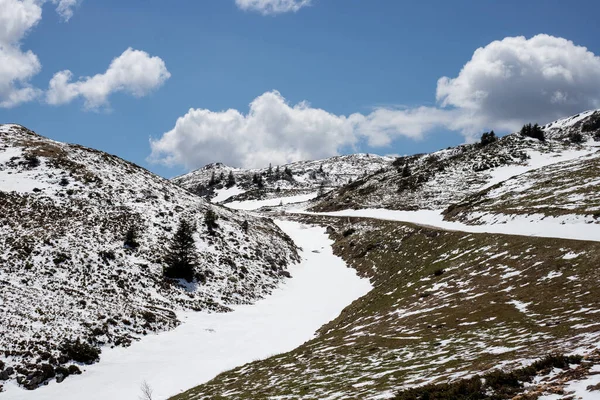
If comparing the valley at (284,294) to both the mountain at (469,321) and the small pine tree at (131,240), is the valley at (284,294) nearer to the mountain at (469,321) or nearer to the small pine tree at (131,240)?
the mountain at (469,321)

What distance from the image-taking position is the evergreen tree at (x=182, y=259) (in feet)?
130

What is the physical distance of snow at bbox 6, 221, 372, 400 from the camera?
22328mm

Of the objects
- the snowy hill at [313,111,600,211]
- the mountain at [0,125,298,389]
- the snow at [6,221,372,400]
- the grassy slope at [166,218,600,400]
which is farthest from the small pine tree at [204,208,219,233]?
the snowy hill at [313,111,600,211]

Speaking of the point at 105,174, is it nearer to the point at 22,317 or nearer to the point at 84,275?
the point at 84,275

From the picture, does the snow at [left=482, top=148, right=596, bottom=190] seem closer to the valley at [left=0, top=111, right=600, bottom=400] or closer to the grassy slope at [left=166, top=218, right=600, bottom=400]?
the valley at [left=0, top=111, right=600, bottom=400]

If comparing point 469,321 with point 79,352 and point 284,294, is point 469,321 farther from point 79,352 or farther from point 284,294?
point 284,294

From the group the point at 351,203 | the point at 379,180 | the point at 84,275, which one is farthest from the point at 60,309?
the point at 379,180

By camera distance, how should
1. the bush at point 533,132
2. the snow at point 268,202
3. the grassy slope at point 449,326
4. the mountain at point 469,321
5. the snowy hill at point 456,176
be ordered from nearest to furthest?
the mountain at point 469,321 < the grassy slope at point 449,326 < the snowy hill at point 456,176 < the bush at point 533,132 < the snow at point 268,202

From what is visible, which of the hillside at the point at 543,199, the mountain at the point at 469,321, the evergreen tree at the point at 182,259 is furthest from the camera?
the evergreen tree at the point at 182,259

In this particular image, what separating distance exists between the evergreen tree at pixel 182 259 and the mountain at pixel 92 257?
91cm

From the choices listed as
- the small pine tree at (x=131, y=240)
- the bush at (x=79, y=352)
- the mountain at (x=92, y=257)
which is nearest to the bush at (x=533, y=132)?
the mountain at (x=92, y=257)

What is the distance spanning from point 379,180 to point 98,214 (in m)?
Result: 101

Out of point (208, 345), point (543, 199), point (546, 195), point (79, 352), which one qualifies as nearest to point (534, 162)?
point (546, 195)

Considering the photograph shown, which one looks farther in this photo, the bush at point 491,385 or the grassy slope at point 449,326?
the grassy slope at point 449,326
